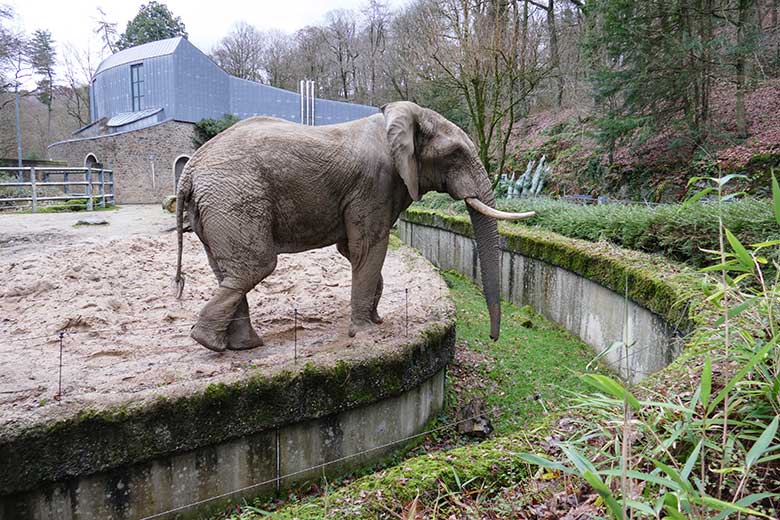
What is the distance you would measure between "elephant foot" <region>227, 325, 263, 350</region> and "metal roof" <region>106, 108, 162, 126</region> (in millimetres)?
25972

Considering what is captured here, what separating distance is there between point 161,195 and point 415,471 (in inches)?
1037

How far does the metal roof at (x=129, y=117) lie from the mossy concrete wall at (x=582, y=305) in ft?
69.6

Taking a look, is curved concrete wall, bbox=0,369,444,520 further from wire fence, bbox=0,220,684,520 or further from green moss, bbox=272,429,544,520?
green moss, bbox=272,429,544,520

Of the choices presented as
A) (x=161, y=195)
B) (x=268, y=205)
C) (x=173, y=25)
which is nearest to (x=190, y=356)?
(x=268, y=205)

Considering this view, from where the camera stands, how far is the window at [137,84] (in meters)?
27.7

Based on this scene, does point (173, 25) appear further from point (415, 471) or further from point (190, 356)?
point (415, 471)

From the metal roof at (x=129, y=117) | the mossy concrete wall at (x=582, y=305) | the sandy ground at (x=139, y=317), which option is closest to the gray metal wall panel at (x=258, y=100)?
the metal roof at (x=129, y=117)

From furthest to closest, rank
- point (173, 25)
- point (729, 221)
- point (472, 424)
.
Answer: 1. point (173, 25)
2. point (729, 221)
3. point (472, 424)

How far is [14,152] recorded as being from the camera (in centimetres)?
3416

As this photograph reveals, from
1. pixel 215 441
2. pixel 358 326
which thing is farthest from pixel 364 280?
pixel 215 441

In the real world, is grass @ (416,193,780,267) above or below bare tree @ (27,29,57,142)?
below

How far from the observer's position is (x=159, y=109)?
2695 centimetres

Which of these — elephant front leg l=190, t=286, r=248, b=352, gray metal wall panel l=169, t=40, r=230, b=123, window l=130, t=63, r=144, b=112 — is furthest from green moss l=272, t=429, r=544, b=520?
window l=130, t=63, r=144, b=112

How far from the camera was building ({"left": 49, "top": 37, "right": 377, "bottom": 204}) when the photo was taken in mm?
25281
